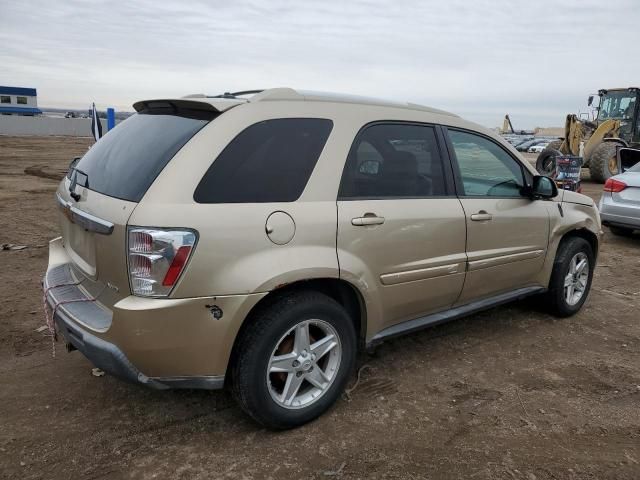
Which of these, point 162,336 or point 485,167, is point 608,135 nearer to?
point 485,167

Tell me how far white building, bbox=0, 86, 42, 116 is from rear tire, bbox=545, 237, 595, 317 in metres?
76.4

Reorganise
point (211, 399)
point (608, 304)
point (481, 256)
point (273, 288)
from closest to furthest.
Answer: point (273, 288) < point (211, 399) < point (481, 256) < point (608, 304)

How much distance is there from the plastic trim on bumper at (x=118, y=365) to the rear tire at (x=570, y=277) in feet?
10.7

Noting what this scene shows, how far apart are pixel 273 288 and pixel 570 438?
1.89 m

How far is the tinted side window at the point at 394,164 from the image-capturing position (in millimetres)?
3049

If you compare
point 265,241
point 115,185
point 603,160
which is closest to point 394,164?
point 265,241

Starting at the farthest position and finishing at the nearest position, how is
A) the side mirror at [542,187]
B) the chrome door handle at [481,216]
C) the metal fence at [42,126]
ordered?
the metal fence at [42,126]
the side mirror at [542,187]
the chrome door handle at [481,216]

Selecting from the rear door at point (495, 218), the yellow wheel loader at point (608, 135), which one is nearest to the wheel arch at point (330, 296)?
the rear door at point (495, 218)

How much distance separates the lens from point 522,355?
13.2 feet

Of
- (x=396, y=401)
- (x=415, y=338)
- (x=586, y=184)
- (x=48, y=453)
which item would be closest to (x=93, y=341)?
(x=48, y=453)

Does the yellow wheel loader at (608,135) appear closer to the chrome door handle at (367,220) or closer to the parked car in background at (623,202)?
the parked car in background at (623,202)

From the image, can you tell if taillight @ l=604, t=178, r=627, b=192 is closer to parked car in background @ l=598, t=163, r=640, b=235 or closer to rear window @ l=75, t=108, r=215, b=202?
parked car in background @ l=598, t=163, r=640, b=235

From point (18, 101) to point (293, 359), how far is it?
78818 mm

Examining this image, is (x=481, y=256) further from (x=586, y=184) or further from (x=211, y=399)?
(x=586, y=184)
